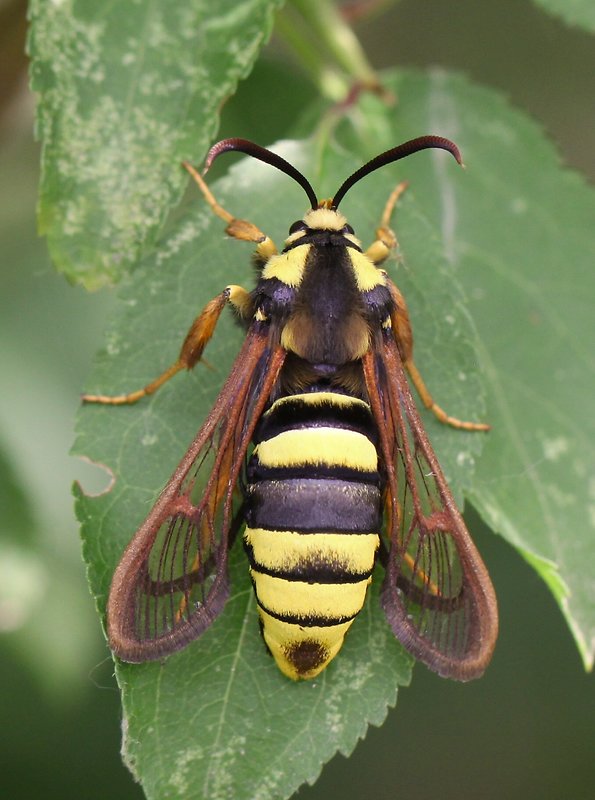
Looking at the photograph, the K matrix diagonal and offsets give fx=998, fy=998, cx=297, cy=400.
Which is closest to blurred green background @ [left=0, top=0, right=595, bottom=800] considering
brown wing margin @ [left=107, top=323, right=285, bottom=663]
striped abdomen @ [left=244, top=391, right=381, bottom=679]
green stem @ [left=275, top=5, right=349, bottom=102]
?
green stem @ [left=275, top=5, right=349, bottom=102]

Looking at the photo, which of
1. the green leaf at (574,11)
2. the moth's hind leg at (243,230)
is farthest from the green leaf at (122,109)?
the green leaf at (574,11)

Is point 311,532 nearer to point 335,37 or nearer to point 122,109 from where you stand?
point 122,109

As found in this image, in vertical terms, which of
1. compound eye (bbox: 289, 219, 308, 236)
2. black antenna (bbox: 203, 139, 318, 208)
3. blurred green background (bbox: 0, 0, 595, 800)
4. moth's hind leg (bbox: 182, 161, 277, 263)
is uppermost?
black antenna (bbox: 203, 139, 318, 208)

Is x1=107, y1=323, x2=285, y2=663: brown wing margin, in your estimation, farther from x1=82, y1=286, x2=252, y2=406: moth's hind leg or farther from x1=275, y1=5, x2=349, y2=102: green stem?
x1=275, y1=5, x2=349, y2=102: green stem

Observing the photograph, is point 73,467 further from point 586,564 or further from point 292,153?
point 586,564

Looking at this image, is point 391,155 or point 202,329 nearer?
point 202,329

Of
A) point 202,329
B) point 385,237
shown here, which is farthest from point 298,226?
point 202,329

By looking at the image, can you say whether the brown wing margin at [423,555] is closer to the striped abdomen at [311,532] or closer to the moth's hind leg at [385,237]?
the striped abdomen at [311,532]
